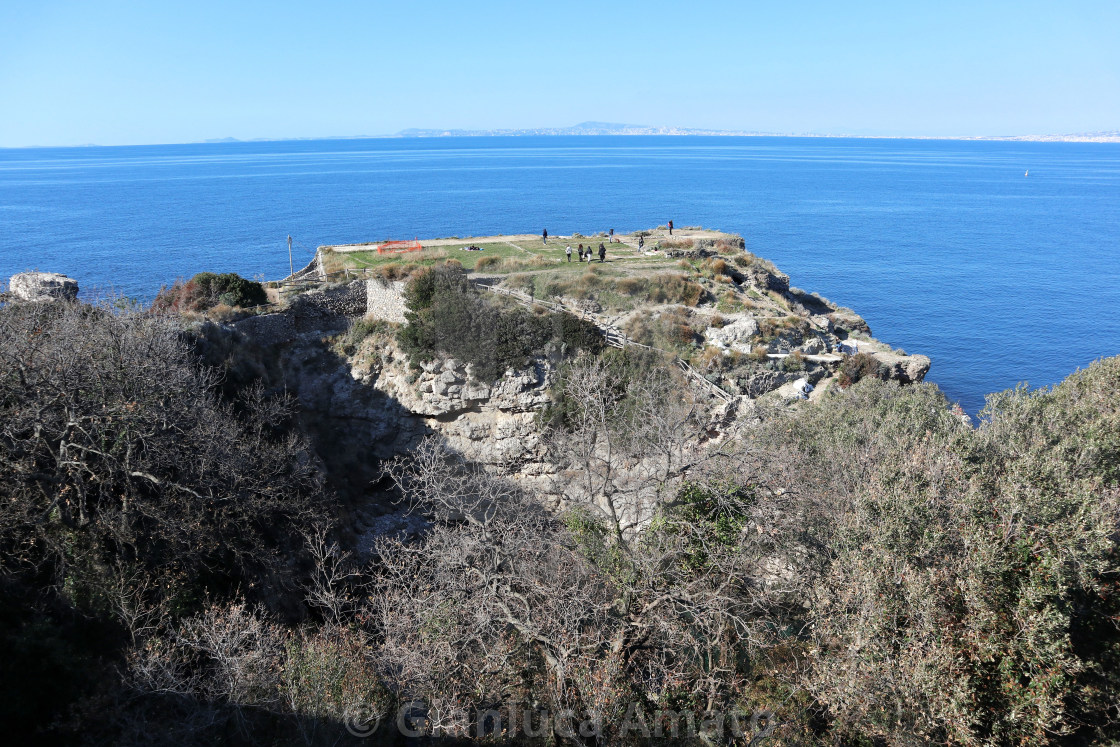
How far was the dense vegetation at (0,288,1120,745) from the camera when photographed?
10266mm

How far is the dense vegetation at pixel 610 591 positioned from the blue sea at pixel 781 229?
13.3 m

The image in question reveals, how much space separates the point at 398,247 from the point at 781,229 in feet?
223

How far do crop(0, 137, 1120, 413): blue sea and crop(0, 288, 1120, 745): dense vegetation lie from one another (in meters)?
13.3

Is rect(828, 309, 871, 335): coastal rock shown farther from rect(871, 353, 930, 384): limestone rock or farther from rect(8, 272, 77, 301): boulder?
rect(8, 272, 77, 301): boulder

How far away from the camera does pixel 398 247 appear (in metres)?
40.0

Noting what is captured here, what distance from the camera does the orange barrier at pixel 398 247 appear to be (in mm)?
38531

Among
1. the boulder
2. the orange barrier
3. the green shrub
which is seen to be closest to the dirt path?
the orange barrier

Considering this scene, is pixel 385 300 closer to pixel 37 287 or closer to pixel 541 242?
pixel 541 242

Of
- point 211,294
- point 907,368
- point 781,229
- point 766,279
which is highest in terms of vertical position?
point 781,229

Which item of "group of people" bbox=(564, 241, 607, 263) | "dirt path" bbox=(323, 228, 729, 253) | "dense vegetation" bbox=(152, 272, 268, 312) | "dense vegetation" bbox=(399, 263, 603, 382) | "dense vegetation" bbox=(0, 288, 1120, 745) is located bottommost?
"dense vegetation" bbox=(0, 288, 1120, 745)

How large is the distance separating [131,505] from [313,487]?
7338mm

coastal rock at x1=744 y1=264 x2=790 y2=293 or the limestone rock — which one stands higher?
coastal rock at x1=744 y1=264 x2=790 y2=293

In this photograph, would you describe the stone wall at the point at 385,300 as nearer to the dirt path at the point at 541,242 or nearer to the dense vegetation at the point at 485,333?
the dense vegetation at the point at 485,333

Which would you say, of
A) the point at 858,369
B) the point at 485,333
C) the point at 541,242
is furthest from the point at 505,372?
the point at 541,242
